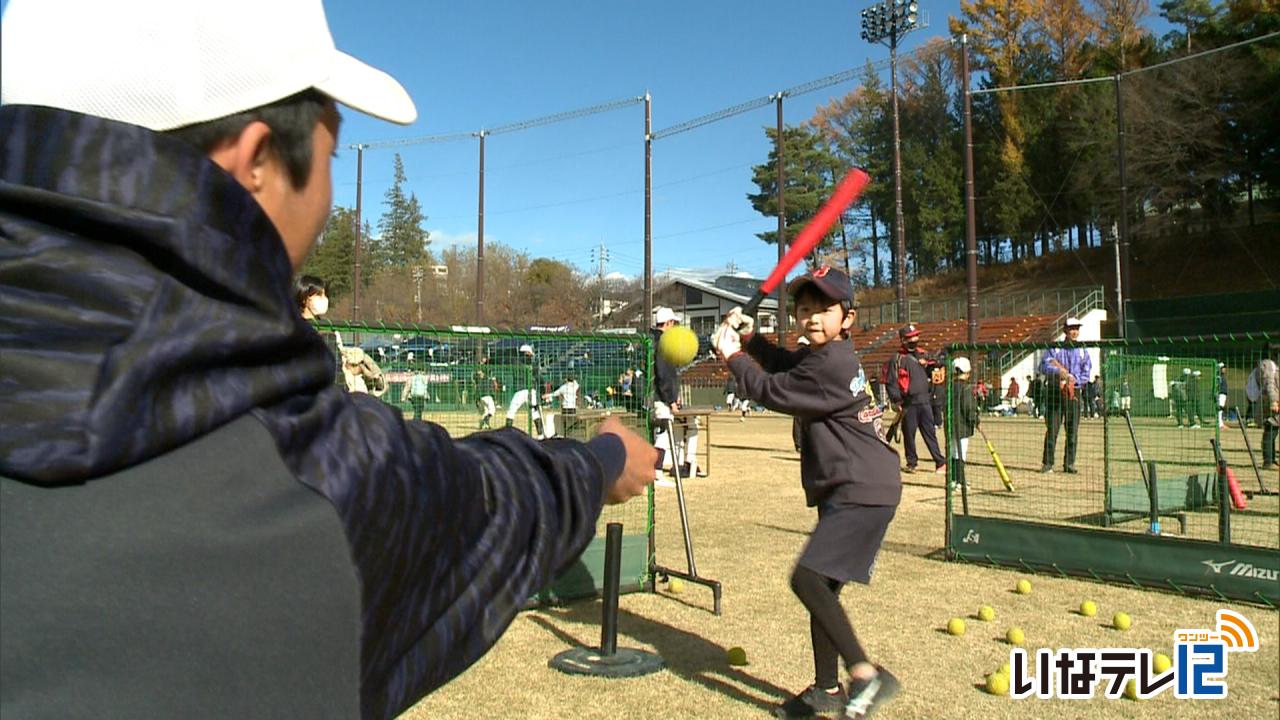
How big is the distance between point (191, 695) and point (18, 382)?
0.89ft

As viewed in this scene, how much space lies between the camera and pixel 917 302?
46.4m

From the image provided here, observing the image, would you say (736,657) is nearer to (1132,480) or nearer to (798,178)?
(1132,480)

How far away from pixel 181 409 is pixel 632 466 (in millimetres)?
621

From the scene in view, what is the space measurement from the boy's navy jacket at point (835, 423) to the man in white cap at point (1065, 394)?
309 inches

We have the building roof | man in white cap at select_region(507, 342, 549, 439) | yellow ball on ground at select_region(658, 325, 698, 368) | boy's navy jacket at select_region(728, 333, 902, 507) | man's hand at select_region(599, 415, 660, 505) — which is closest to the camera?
man's hand at select_region(599, 415, 660, 505)

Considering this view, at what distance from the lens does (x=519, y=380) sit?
277 inches

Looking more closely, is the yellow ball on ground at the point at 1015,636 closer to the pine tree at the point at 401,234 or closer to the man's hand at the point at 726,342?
the man's hand at the point at 726,342

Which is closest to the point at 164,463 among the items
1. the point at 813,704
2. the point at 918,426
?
the point at 813,704

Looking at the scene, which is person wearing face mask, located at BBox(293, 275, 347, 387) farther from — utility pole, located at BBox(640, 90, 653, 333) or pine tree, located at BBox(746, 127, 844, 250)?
pine tree, located at BBox(746, 127, 844, 250)

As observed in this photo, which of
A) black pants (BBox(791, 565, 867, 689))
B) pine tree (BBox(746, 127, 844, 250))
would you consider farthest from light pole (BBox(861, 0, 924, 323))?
black pants (BBox(791, 565, 867, 689))

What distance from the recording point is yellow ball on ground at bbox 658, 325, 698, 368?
5.39 metres

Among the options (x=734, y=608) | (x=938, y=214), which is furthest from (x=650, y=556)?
(x=938, y=214)

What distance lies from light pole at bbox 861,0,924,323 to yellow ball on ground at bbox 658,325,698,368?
28090 mm

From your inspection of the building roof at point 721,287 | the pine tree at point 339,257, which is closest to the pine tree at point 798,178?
the building roof at point 721,287
